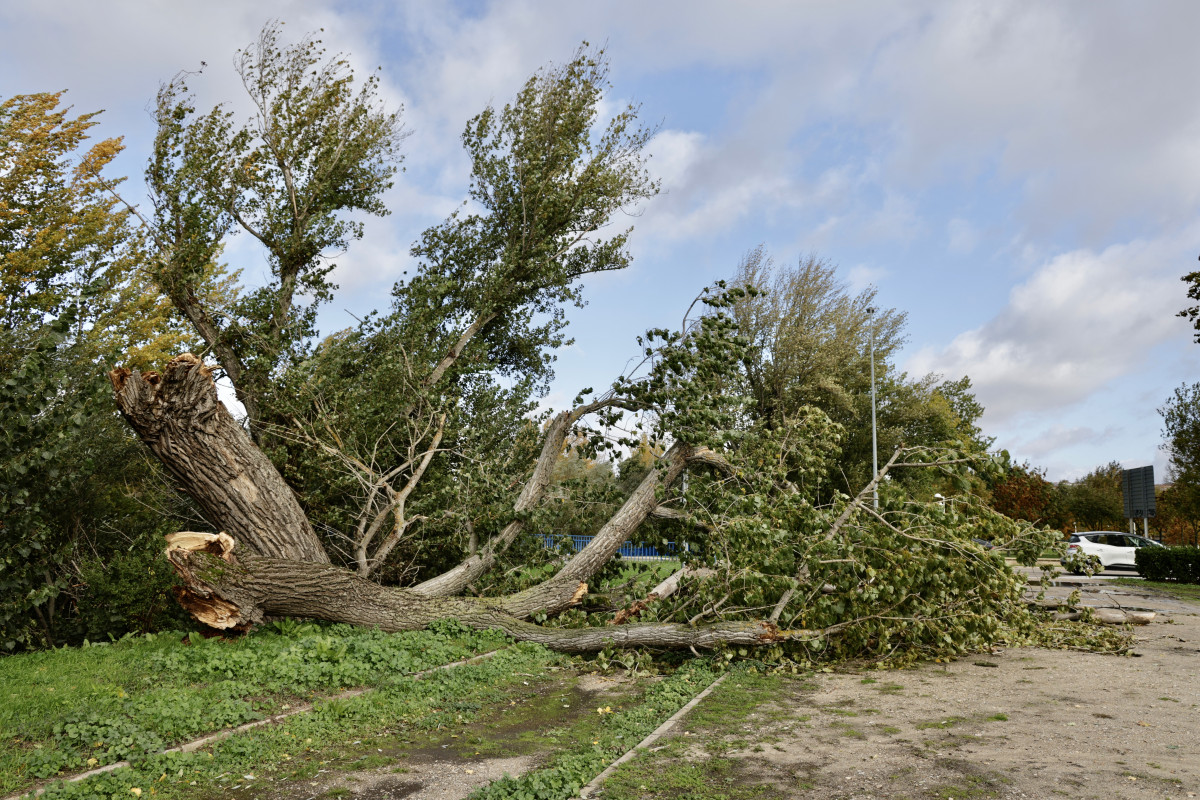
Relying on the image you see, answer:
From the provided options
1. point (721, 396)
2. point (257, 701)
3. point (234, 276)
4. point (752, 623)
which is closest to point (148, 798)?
point (257, 701)

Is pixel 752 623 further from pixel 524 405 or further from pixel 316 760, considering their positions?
pixel 524 405

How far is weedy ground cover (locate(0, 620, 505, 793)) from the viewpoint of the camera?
4.98 m

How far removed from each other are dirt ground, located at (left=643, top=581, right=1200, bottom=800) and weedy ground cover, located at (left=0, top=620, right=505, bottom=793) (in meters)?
3.33

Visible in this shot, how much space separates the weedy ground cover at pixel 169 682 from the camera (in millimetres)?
4980

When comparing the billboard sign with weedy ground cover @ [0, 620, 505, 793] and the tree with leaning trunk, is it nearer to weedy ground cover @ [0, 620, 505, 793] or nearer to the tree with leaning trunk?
the tree with leaning trunk

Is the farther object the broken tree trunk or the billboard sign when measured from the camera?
the billboard sign

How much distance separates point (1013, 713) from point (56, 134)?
22.2 m

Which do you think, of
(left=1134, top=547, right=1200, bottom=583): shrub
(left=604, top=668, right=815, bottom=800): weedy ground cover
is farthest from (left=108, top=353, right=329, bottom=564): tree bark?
(left=1134, top=547, right=1200, bottom=583): shrub

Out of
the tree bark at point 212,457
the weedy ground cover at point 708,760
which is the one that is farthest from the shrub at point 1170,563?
the tree bark at point 212,457

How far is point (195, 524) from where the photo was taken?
1192cm

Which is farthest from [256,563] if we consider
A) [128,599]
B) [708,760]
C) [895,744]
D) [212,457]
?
[895,744]

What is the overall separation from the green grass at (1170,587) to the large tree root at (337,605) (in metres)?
14.0

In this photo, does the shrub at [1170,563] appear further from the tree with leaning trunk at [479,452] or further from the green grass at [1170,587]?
the tree with leaning trunk at [479,452]

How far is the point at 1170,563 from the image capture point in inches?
836
